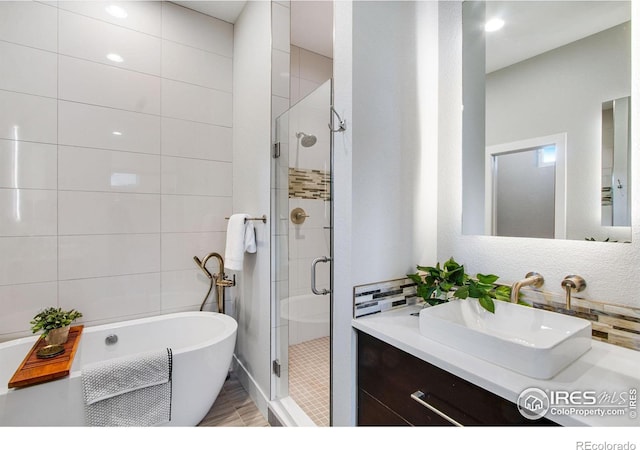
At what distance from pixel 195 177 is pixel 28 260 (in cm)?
113

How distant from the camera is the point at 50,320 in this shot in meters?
1.64

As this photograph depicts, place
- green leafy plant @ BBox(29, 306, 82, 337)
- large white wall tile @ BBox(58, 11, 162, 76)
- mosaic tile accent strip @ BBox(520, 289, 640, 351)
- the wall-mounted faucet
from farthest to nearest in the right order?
large white wall tile @ BBox(58, 11, 162, 76), green leafy plant @ BBox(29, 306, 82, 337), the wall-mounted faucet, mosaic tile accent strip @ BBox(520, 289, 640, 351)

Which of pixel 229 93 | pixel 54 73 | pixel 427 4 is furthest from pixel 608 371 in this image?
pixel 54 73

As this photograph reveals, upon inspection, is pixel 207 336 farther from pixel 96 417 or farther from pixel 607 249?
pixel 607 249

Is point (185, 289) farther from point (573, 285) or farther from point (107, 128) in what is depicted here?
point (573, 285)

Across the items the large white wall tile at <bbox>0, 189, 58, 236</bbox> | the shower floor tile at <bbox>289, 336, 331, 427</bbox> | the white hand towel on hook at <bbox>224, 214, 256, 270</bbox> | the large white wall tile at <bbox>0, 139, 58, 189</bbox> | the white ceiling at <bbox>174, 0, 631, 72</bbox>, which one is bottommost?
the shower floor tile at <bbox>289, 336, 331, 427</bbox>

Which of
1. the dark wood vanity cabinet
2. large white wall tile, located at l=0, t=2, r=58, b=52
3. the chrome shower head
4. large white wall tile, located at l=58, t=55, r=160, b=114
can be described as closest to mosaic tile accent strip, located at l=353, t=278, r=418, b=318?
the dark wood vanity cabinet

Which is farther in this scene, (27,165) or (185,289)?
(185,289)

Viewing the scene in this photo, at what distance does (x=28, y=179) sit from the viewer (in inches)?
69.6

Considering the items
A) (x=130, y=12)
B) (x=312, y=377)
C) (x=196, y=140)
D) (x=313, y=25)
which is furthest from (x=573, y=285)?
(x=130, y=12)

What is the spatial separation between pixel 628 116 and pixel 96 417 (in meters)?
2.46

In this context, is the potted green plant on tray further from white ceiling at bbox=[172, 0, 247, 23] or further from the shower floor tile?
white ceiling at bbox=[172, 0, 247, 23]

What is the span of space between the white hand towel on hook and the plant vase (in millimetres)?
958

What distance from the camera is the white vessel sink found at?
0.73m
